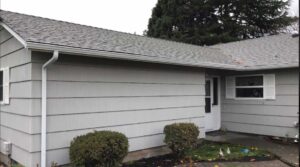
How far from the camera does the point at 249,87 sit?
28.9 feet

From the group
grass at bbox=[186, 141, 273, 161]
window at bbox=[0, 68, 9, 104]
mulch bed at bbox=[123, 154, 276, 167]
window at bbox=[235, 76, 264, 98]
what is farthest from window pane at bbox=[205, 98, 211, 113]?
window at bbox=[0, 68, 9, 104]

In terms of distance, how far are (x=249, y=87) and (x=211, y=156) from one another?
366 centimetres

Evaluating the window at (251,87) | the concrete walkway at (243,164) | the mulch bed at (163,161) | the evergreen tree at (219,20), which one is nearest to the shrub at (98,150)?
the mulch bed at (163,161)

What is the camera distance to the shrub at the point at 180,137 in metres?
5.80

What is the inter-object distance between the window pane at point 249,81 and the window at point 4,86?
7041 millimetres

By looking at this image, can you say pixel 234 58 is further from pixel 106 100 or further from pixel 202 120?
pixel 106 100

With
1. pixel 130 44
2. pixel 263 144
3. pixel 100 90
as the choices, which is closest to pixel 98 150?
pixel 100 90

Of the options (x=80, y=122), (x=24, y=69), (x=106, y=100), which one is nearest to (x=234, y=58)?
(x=106, y=100)

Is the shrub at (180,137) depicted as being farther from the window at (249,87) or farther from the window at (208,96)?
the window at (249,87)

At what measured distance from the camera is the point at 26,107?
4.79 m

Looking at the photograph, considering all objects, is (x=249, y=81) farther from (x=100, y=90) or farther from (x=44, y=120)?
(x=44, y=120)

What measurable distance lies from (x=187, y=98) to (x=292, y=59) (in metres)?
3.27

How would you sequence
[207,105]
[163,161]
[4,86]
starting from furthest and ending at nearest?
[207,105] → [163,161] → [4,86]

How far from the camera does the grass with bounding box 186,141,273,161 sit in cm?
598
